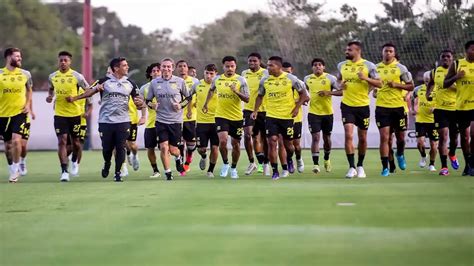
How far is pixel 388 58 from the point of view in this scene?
60.7ft

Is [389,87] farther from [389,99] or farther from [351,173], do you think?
[351,173]

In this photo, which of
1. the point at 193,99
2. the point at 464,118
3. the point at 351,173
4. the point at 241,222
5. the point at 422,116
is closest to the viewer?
the point at 241,222

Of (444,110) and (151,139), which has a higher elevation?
(444,110)

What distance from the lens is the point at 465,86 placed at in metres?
17.9

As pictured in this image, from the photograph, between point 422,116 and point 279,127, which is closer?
point 279,127

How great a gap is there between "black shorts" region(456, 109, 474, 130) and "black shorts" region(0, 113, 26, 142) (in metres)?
7.54

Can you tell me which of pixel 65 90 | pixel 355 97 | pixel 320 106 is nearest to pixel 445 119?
pixel 355 97

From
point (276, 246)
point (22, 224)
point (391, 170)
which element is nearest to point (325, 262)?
point (276, 246)

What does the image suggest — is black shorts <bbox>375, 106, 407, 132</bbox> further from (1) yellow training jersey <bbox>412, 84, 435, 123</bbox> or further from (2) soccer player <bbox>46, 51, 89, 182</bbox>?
(2) soccer player <bbox>46, 51, 89, 182</bbox>

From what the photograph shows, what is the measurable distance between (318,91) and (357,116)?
3.16 meters

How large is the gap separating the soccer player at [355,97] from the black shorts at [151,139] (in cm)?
356

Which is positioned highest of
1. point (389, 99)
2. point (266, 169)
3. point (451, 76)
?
point (451, 76)

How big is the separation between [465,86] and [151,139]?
5.78 m

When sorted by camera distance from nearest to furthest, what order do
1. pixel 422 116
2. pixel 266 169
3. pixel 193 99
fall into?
pixel 266 169 < pixel 193 99 < pixel 422 116
